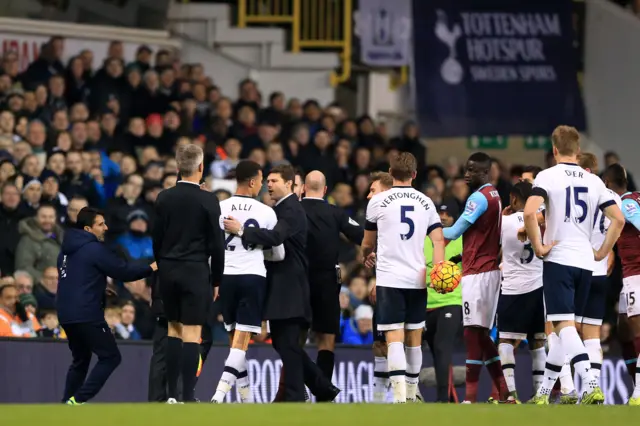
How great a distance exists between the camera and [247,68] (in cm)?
2786

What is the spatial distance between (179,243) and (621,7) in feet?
50.1

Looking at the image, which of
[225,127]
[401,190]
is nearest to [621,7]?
[225,127]

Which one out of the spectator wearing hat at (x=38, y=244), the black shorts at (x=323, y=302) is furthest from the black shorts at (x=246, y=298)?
the spectator wearing hat at (x=38, y=244)

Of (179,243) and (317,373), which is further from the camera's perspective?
(317,373)

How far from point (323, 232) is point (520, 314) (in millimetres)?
2164

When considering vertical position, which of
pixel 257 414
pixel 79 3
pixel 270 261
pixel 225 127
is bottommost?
pixel 257 414

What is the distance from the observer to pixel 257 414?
1163 centimetres

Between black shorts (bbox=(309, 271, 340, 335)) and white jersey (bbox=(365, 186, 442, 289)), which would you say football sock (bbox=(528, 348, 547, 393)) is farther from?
black shorts (bbox=(309, 271, 340, 335))

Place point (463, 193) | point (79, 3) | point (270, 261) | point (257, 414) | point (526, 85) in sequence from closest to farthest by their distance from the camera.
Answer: point (257, 414), point (270, 261), point (463, 193), point (526, 85), point (79, 3)

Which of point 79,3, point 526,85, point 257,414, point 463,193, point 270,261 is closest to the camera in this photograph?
point 257,414

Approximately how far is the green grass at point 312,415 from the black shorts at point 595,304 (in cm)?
254

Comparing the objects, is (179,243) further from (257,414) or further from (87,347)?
(257,414)

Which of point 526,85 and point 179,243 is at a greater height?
point 526,85

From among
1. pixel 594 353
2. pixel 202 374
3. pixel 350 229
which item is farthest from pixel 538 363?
pixel 202 374
